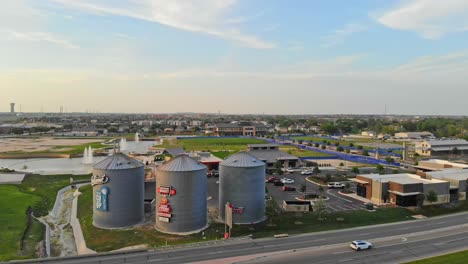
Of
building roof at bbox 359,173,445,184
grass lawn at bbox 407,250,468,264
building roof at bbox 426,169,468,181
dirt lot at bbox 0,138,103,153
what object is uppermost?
building roof at bbox 426,169,468,181

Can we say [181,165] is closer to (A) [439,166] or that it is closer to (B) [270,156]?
Result: (B) [270,156]

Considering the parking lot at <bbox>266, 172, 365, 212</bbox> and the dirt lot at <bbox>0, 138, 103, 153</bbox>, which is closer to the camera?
the parking lot at <bbox>266, 172, 365, 212</bbox>

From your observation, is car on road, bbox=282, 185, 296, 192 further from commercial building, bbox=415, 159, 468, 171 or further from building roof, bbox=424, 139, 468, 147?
building roof, bbox=424, 139, 468, 147

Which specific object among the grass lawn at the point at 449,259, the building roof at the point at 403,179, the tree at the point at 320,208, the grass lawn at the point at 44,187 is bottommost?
the grass lawn at the point at 44,187

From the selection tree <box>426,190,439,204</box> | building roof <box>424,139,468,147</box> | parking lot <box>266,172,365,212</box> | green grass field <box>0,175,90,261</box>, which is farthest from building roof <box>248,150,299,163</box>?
building roof <box>424,139,468,147</box>

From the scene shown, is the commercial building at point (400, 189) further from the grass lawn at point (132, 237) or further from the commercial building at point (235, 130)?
the commercial building at point (235, 130)

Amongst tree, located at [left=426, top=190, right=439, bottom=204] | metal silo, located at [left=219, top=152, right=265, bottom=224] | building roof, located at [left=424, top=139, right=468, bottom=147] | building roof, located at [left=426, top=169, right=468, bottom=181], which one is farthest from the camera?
building roof, located at [left=424, top=139, right=468, bottom=147]

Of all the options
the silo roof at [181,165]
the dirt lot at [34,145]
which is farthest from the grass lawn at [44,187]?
the dirt lot at [34,145]
